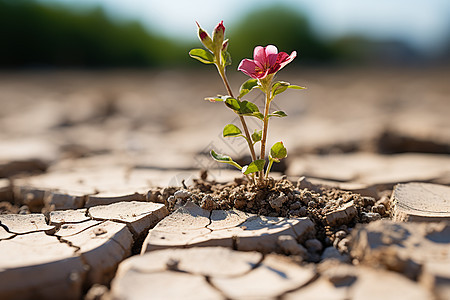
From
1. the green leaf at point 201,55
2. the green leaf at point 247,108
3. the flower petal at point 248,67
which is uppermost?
the green leaf at point 201,55

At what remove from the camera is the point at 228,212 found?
2.03 meters

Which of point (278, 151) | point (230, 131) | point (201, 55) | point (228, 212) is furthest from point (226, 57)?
point (228, 212)

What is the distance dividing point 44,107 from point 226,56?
5.65 meters

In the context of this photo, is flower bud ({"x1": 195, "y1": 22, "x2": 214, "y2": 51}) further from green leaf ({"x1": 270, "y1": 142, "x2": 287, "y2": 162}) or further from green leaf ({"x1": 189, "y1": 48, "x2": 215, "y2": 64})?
green leaf ({"x1": 270, "y1": 142, "x2": 287, "y2": 162})

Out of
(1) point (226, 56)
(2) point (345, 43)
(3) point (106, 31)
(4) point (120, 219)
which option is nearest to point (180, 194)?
(4) point (120, 219)

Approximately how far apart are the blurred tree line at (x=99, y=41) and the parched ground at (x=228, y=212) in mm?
12042

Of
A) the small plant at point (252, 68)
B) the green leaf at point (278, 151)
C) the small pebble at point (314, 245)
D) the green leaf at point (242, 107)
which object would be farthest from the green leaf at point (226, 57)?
the small pebble at point (314, 245)

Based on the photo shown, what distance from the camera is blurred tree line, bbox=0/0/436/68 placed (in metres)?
15.3

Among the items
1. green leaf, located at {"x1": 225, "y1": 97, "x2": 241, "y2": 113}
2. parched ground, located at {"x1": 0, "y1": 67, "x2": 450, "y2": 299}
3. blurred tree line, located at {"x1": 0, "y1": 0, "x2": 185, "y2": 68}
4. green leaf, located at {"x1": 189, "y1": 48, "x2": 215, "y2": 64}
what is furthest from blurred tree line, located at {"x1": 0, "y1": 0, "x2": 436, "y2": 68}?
green leaf, located at {"x1": 225, "y1": 97, "x2": 241, "y2": 113}

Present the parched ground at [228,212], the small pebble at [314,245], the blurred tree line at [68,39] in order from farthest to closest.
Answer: the blurred tree line at [68,39] → the small pebble at [314,245] → the parched ground at [228,212]

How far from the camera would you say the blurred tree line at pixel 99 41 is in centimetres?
1534

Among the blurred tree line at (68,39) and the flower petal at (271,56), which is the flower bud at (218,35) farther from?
the blurred tree line at (68,39)

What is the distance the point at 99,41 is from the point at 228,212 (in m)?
16.5

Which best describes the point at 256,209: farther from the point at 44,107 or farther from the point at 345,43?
the point at 345,43
